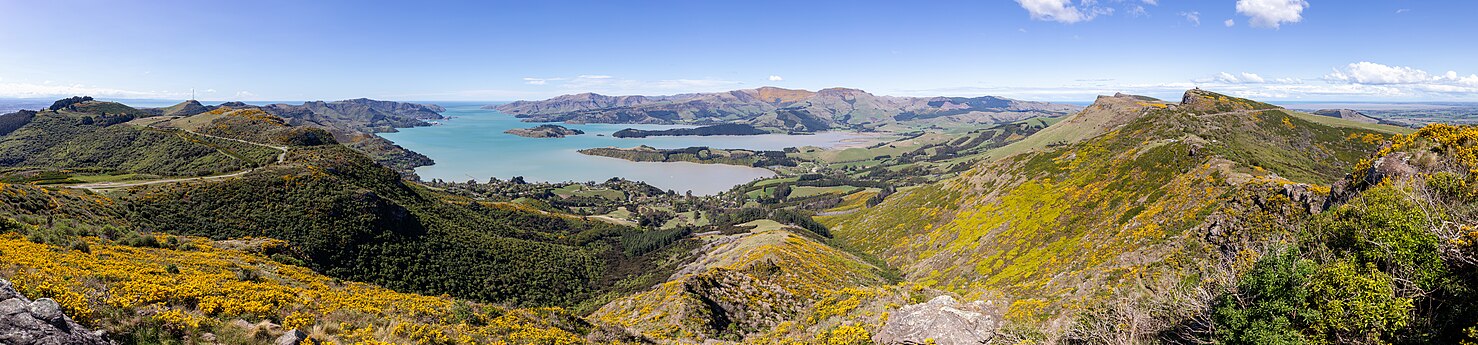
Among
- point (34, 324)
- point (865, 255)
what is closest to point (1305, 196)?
point (865, 255)

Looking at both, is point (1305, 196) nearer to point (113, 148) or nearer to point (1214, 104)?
point (1214, 104)

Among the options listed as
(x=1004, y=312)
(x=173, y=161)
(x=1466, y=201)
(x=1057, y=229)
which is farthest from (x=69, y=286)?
(x=173, y=161)

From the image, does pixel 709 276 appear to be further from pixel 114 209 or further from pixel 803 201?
pixel 803 201

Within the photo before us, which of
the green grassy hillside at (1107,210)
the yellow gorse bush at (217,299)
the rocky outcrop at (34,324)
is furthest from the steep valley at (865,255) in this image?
the rocky outcrop at (34,324)

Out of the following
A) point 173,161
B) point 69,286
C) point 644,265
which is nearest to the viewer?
point 69,286

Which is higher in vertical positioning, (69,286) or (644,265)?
(69,286)

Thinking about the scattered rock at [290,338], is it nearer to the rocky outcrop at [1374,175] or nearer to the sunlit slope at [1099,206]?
the sunlit slope at [1099,206]

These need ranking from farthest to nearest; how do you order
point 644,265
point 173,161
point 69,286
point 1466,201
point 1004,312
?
1. point 173,161
2. point 644,265
3. point 1004,312
4. point 1466,201
5. point 69,286
